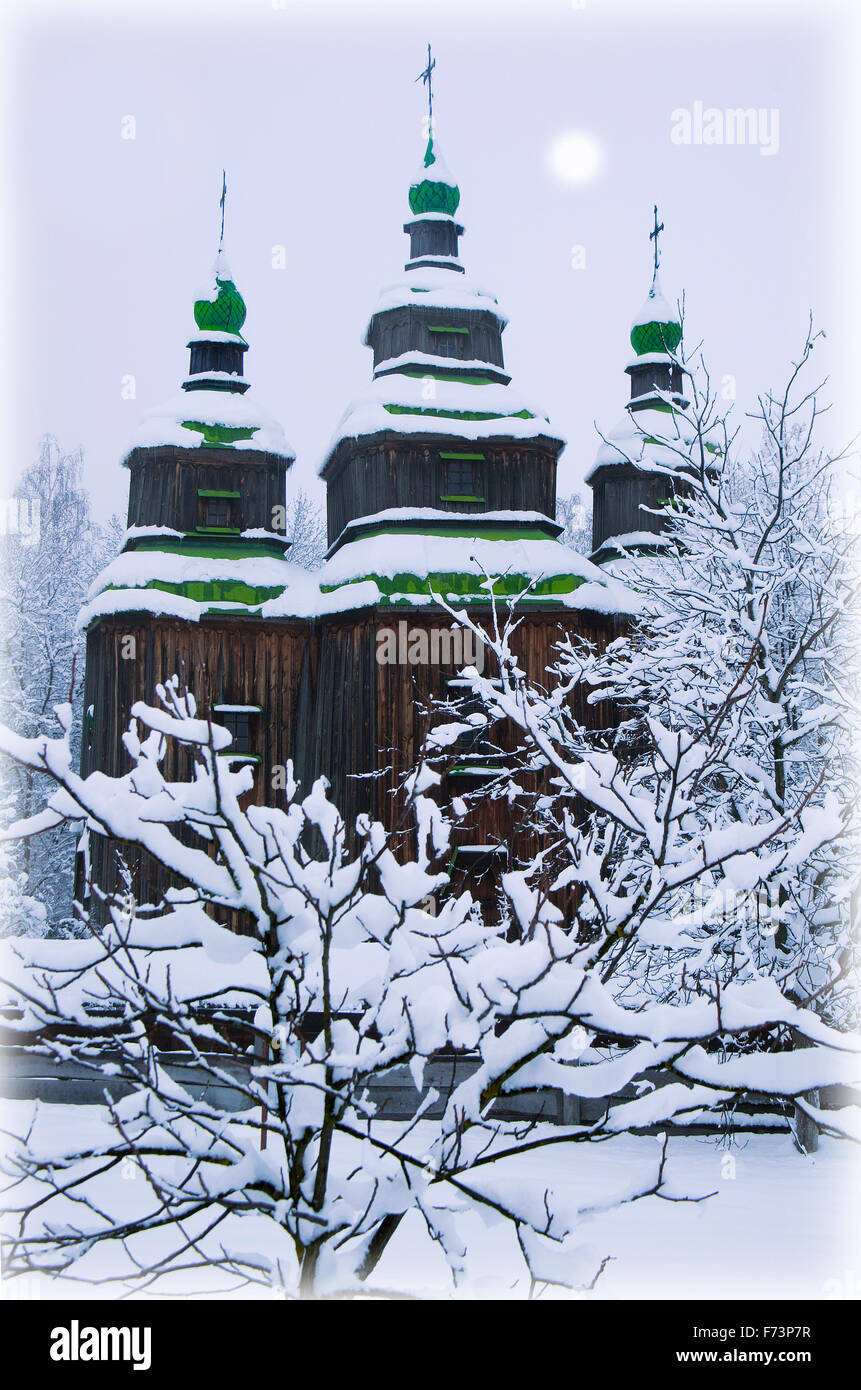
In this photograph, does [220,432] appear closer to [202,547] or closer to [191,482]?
[191,482]

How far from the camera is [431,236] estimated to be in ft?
65.8

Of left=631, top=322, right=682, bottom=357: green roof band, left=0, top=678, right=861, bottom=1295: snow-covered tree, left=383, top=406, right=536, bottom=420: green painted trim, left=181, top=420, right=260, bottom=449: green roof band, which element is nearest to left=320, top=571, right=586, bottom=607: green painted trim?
left=383, top=406, right=536, bottom=420: green painted trim

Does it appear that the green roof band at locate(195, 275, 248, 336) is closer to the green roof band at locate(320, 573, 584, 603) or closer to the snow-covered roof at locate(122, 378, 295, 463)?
the snow-covered roof at locate(122, 378, 295, 463)

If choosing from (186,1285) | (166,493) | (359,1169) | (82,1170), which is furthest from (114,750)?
(359,1169)

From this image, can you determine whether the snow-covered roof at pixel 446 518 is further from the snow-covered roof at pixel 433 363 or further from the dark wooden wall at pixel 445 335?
the dark wooden wall at pixel 445 335

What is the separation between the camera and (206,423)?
18.6 m

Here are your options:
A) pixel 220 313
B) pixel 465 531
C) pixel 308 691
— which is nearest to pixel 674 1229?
pixel 308 691

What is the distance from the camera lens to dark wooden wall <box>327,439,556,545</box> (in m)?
17.2

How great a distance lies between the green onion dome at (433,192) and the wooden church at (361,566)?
97 mm

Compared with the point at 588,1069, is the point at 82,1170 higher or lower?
lower

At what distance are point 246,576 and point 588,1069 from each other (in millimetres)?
14568

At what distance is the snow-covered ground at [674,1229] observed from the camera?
14.3ft

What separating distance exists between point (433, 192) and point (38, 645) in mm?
12428

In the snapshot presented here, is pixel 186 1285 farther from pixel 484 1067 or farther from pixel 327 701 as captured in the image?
pixel 327 701
